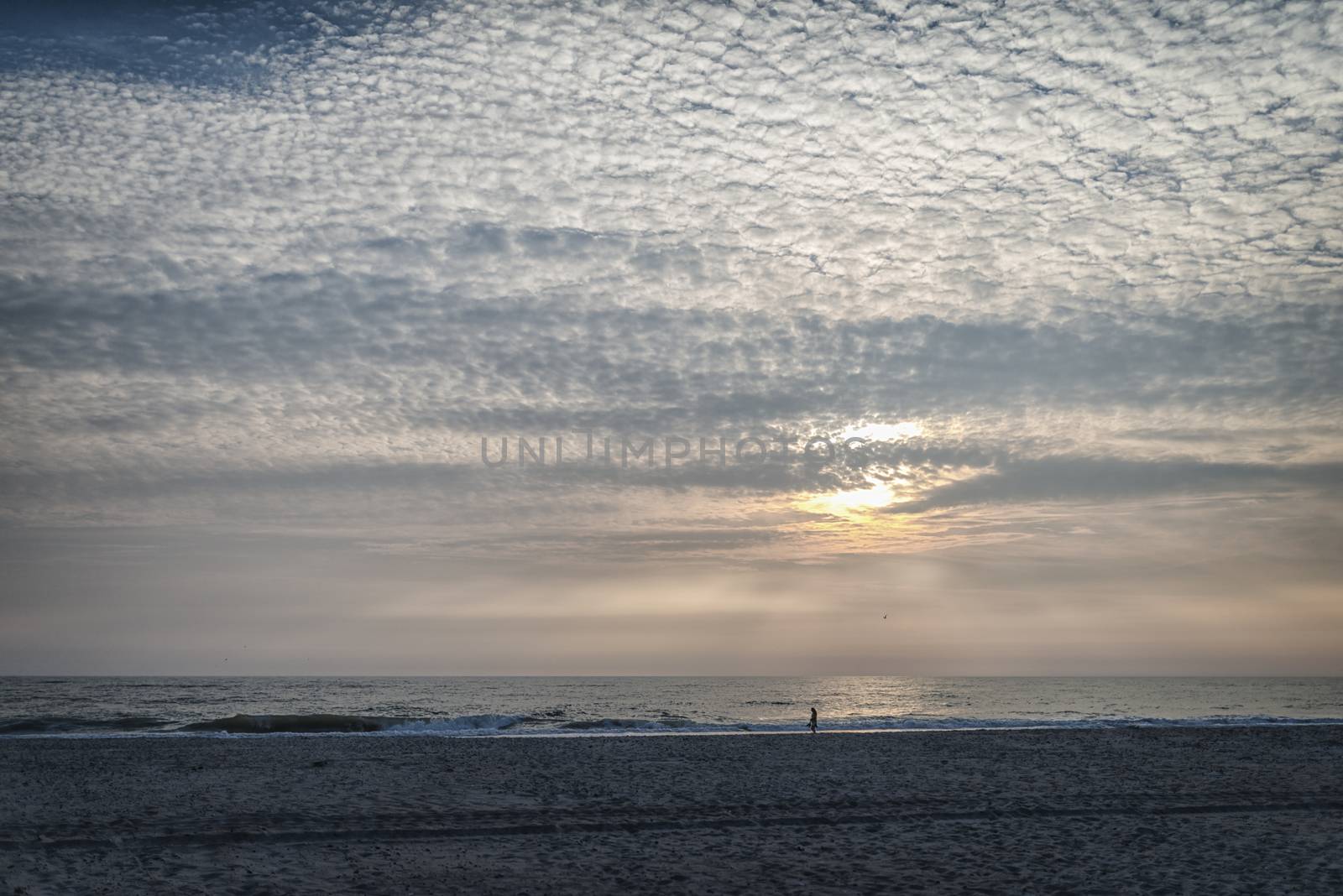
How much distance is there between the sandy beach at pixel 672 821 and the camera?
11.9 m

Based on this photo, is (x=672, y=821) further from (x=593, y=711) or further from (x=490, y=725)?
(x=593, y=711)

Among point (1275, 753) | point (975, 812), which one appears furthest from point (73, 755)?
point (1275, 753)

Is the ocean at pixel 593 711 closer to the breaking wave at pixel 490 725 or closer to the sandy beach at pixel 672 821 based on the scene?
the breaking wave at pixel 490 725

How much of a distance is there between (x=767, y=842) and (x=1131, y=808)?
26.1 feet

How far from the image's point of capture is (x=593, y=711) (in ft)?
246

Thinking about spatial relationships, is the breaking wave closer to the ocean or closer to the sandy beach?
the ocean

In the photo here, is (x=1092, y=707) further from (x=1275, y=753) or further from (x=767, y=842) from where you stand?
(x=767, y=842)

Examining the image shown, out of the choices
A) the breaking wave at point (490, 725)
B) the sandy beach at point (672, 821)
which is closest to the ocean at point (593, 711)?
the breaking wave at point (490, 725)

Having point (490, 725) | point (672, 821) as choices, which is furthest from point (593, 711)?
point (672, 821)

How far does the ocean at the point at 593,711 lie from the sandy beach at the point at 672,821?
13.9 metres

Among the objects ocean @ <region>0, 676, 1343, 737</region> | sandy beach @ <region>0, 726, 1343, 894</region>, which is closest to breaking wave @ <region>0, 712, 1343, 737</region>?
ocean @ <region>0, 676, 1343, 737</region>

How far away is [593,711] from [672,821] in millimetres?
61218

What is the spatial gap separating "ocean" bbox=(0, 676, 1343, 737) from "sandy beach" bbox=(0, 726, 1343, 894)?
45.4 feet

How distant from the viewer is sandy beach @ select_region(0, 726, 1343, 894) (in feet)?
39.1
